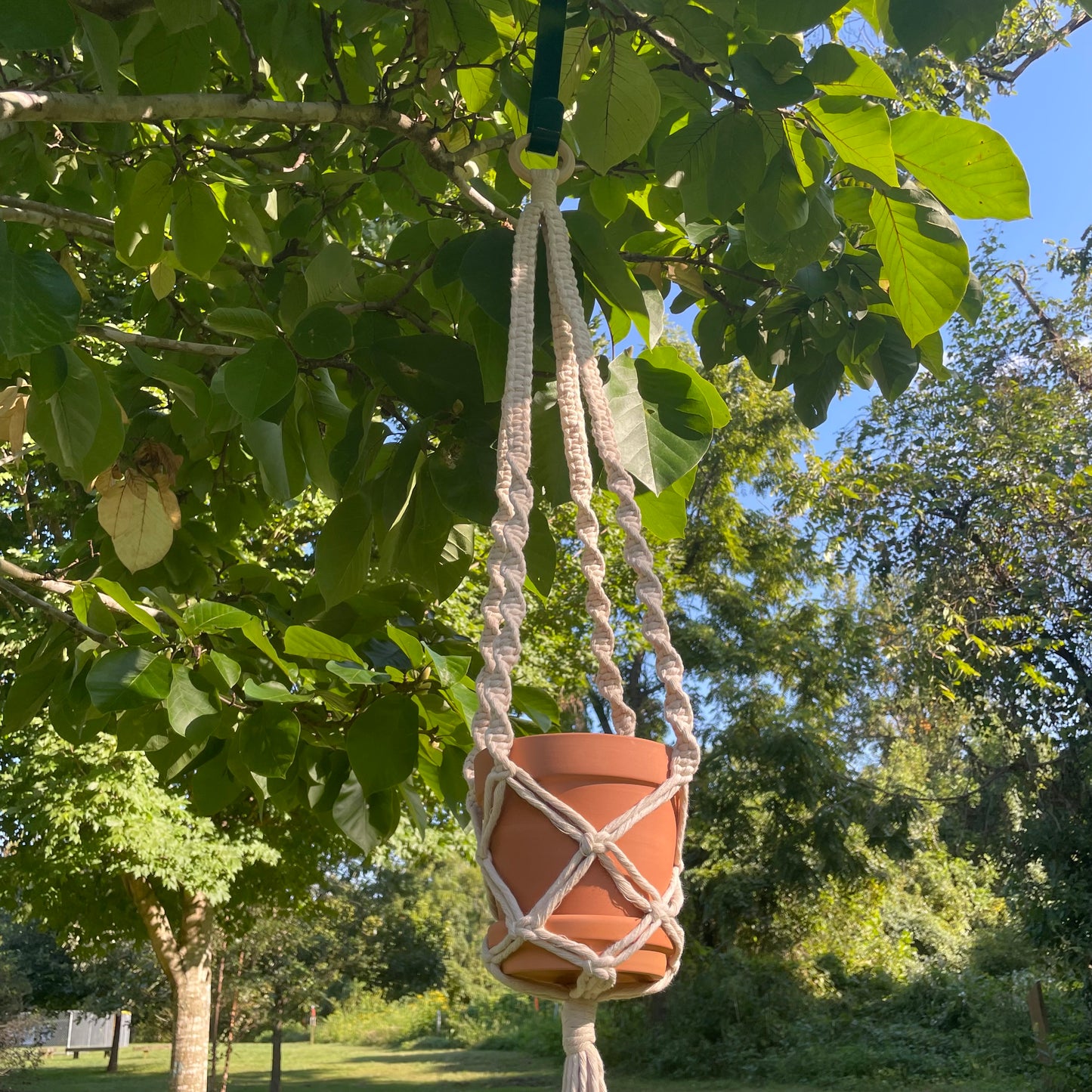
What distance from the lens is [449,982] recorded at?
27578 millimetres

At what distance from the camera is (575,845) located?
0.85 metres

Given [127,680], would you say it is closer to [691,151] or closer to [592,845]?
[592,845]

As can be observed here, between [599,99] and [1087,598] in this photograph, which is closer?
[599,99]

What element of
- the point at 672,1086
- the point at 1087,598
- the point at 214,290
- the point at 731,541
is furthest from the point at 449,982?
the point at 214,290

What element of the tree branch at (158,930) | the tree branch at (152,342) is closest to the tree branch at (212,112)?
the tree branch at (152,342)

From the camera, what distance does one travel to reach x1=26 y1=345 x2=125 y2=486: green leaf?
149 centimetres

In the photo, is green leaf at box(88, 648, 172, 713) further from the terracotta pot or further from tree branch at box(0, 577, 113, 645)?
the terracotta pot

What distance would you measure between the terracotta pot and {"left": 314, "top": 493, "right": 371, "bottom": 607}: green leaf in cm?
67

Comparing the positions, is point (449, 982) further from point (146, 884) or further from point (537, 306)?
Answer: point (537, 306)

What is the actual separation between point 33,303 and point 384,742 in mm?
653

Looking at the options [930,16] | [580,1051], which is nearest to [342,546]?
[580,1051]

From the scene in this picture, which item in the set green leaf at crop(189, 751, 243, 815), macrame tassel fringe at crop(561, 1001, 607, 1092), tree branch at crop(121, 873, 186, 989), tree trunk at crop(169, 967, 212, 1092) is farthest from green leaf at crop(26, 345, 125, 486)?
tree trunk at crop(169, 967, 212, 1092)

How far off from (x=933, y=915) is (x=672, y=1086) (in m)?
4.58

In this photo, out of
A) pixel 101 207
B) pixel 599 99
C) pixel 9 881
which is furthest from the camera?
pixel 9 881
